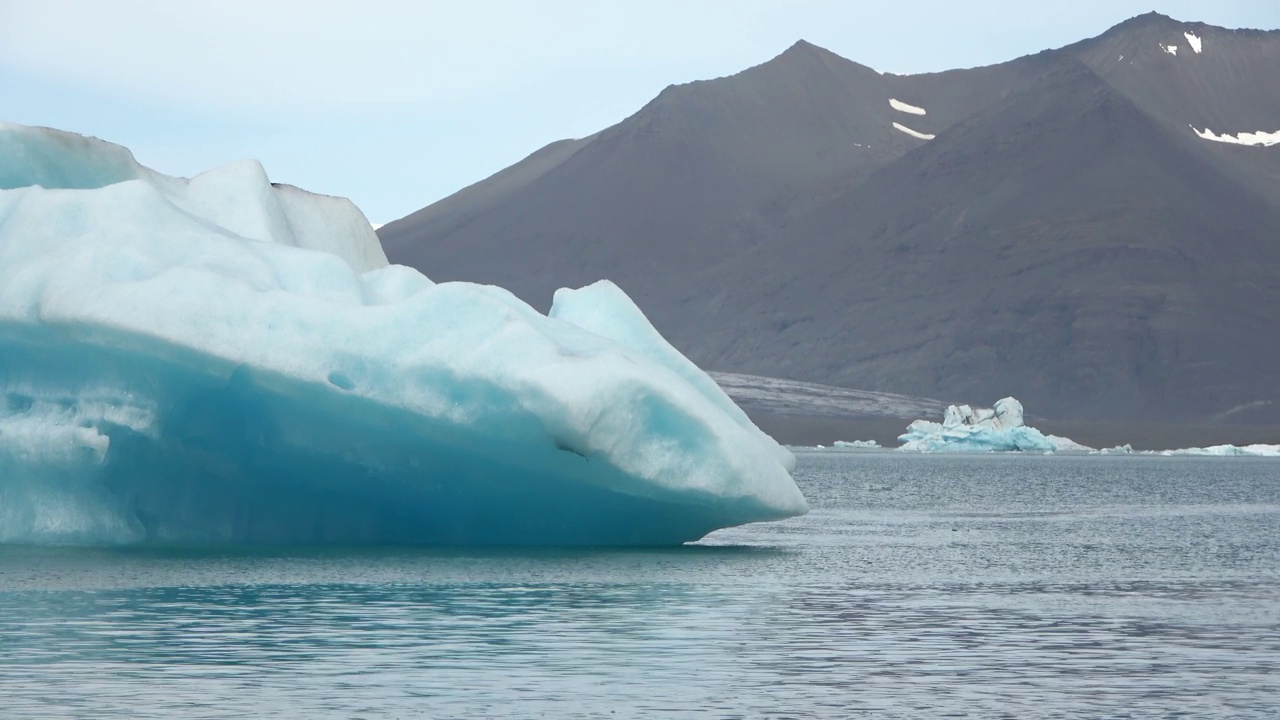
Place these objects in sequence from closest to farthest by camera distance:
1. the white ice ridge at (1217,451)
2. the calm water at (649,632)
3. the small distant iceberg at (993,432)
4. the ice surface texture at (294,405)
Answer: the calm water at (649,632)
the ice surface texture at (294,405)
the small distant iceberg at (993,432)
the white ice ridge at (1217,451)

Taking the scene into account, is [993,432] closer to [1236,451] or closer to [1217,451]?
[1236,451]

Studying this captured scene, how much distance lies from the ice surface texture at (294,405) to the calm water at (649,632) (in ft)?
2.70

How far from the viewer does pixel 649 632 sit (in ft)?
58.0

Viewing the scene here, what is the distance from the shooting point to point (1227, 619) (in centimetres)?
2011

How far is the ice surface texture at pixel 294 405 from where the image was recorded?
2331 cm

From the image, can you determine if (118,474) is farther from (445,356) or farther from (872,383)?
(872,383)

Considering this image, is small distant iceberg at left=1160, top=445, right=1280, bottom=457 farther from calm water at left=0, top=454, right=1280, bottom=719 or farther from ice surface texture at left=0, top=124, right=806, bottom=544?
ice surface texture at left=0, top=124, right=806, bottom=544

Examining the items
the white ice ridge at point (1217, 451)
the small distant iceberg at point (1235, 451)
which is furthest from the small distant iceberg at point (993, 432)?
the white ice ridge at point (1217, 451)

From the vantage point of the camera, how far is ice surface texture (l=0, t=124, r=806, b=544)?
76.5ft

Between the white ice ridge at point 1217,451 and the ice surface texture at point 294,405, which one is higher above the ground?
the white ice ridge at point 1217,451

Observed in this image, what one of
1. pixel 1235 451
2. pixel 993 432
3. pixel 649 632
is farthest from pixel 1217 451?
pixel 649 632

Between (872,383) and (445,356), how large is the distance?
174415 mm

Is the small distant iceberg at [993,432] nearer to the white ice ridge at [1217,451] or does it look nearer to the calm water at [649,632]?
the white ice ridge at [1217,451]

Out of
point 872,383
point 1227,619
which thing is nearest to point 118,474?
point 1227,619
